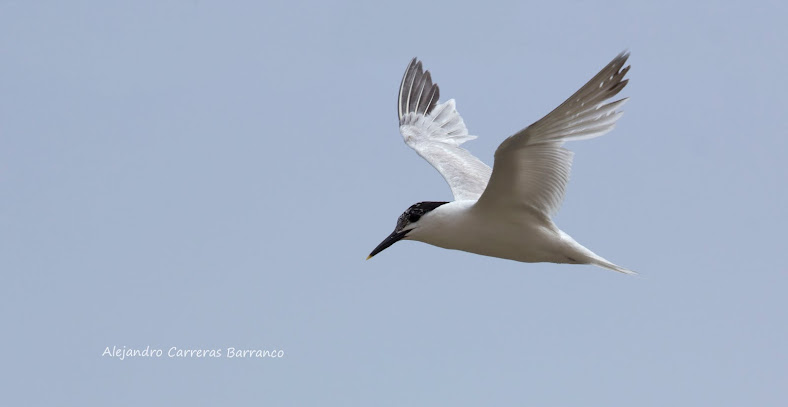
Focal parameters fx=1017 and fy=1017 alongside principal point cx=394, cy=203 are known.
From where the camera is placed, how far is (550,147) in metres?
8.03

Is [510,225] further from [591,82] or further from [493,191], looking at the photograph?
[591,82]

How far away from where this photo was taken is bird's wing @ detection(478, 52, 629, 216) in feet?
24.1

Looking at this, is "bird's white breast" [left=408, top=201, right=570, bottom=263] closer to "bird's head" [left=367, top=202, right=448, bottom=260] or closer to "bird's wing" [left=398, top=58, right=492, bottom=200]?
"bird's head" [left=367, top=202, right=448, bottom=260]

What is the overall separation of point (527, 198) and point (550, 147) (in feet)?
2.25

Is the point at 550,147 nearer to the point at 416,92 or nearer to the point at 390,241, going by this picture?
the point at 390,241

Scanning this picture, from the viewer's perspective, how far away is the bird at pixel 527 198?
7512 millimetres

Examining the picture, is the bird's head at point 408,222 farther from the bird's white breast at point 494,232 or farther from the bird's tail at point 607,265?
the bird's tail at point 607,265

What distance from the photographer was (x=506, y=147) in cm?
Answer: 786

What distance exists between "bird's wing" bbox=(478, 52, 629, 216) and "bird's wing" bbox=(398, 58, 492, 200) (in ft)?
5.64

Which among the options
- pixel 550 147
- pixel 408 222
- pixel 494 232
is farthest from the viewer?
pixel 408 222

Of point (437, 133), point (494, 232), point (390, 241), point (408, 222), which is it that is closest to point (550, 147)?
point (494, 232)

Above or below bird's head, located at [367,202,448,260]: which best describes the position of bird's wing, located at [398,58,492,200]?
above

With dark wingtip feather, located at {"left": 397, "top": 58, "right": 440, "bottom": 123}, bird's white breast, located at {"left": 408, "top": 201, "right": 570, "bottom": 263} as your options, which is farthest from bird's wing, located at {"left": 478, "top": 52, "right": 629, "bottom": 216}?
dark wingtip feather, located at {"left": 397, "top": 58, "right": 440, "bottom": 123}

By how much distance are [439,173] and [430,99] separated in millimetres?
2149
